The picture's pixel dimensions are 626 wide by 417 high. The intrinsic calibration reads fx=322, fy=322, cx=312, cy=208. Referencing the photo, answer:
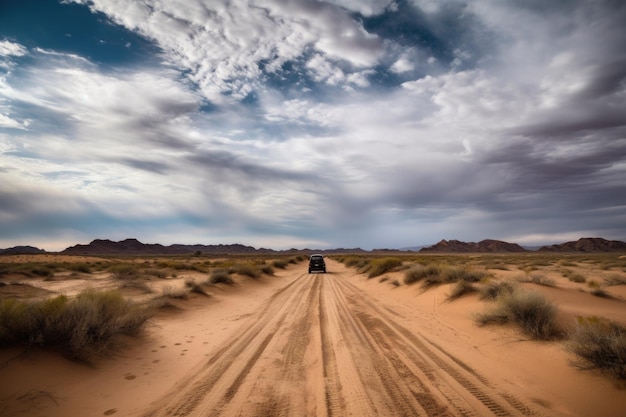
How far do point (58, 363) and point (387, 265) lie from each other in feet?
71.1

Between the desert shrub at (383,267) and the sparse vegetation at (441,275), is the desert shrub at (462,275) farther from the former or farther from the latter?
the desert shrub at (383,267)

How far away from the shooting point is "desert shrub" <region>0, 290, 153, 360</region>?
200 inches

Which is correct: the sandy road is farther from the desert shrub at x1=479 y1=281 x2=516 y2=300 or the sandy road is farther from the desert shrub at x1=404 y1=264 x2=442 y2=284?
the desert shrub at x1=404 y1=264 x2=442 y2=284

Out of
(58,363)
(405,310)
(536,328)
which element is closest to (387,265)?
(405,310)

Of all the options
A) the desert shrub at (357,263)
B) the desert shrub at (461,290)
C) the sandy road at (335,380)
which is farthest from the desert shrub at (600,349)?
the desert shrub at (357,263)

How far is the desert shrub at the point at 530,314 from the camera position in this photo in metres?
6.77

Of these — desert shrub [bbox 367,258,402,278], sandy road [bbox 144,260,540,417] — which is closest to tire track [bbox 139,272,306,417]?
sandy road [bbox 144,260,540,417]

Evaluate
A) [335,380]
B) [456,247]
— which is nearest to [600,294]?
[335,380]

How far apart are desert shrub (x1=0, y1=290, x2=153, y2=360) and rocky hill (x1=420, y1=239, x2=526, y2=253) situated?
18225cm

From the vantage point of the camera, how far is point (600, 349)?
5.01 m

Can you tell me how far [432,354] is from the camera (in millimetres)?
6402

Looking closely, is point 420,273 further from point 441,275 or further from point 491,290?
point 491,290

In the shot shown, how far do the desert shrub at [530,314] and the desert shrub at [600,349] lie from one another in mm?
1202

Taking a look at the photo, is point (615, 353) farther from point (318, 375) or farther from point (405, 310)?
point (405, 310)
